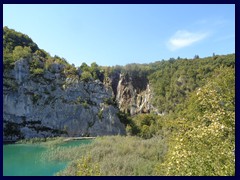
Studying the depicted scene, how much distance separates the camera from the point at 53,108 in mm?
29125

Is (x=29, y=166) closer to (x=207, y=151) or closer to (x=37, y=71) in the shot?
(x=207, y=151)

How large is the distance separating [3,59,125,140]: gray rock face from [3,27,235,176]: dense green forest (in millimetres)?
840

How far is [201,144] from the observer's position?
13.5 ft

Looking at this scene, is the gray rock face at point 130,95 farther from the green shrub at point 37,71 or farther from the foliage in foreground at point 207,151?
the foliage in foreground at point 207,151

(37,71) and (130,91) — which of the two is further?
(130,91)

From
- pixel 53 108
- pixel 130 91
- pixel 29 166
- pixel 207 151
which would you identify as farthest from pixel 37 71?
pixel 207 151

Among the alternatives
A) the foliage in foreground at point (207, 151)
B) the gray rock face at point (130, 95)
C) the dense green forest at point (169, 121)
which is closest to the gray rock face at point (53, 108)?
the dense green forest at point (169, 121)

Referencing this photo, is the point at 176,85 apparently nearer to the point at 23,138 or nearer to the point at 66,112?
the point at 66,112

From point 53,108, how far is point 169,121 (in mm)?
23949

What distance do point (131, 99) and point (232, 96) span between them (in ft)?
136

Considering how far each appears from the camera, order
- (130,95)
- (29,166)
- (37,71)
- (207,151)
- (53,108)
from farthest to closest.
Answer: (130,95), (53,108), (37,71), (29,166), (207,151)

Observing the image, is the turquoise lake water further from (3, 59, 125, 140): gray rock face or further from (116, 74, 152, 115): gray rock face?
(116, 74, 152, 115): gray rock face

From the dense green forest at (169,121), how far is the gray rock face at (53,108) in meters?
0.84

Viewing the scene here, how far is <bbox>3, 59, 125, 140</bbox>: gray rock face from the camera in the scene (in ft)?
89.9
